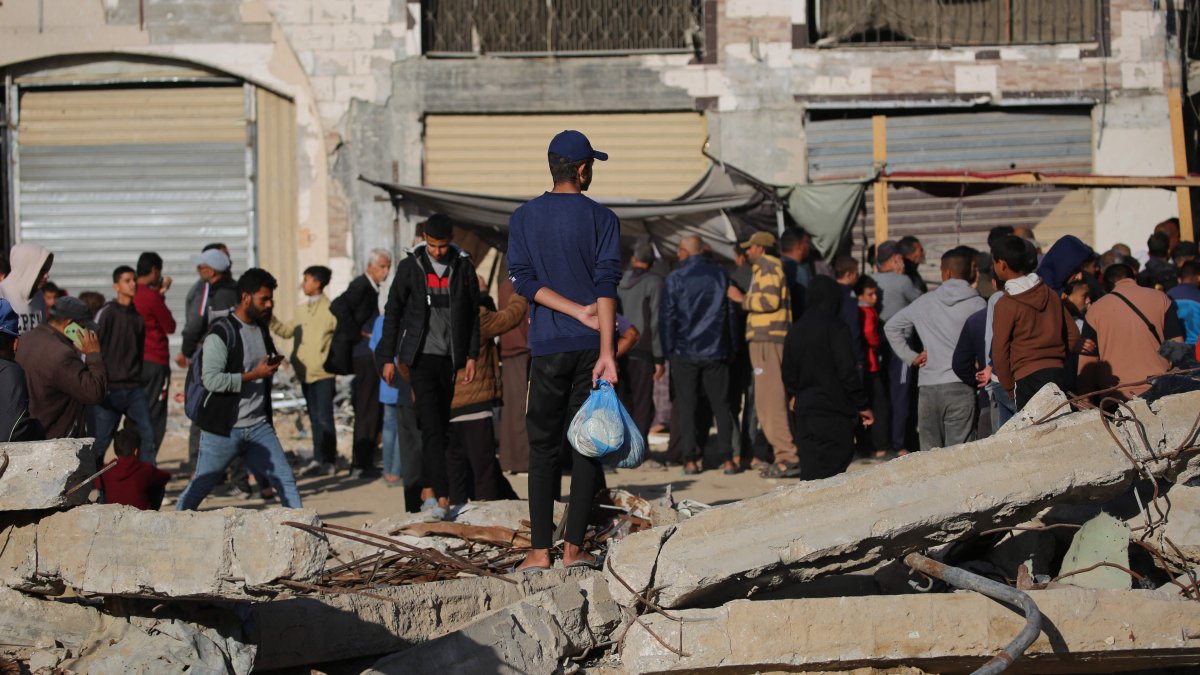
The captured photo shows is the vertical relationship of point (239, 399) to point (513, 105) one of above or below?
below

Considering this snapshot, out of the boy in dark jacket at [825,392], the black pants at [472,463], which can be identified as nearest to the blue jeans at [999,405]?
the boy in dark jacket at [825,392]

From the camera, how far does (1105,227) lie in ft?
51.1

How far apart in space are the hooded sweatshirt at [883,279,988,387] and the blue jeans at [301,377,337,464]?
5285 millimetres

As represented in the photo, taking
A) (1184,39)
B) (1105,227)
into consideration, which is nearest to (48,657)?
(1105,227)

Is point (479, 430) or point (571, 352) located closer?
point (571, 352)

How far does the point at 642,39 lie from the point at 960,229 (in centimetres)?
416

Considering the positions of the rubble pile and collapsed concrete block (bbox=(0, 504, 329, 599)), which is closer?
collapsed concrete block (bbox=(0, 504, 329, 599))

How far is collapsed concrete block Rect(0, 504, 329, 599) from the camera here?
4777mm

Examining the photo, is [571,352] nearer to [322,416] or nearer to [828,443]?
[828,443]

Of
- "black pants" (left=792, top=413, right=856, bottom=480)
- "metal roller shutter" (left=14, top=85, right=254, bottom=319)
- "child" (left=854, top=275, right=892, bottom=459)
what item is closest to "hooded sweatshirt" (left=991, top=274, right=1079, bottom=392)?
"black pants" (left=792, top=413, right=856, bottom=480)

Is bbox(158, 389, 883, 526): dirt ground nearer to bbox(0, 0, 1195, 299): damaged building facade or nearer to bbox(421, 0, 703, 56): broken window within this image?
bbox(0, 0, 1195, 299): damaged building facade

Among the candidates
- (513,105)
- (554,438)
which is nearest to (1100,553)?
(554,438)

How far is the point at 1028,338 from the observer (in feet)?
25.8

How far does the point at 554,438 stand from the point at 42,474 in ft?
7.09
